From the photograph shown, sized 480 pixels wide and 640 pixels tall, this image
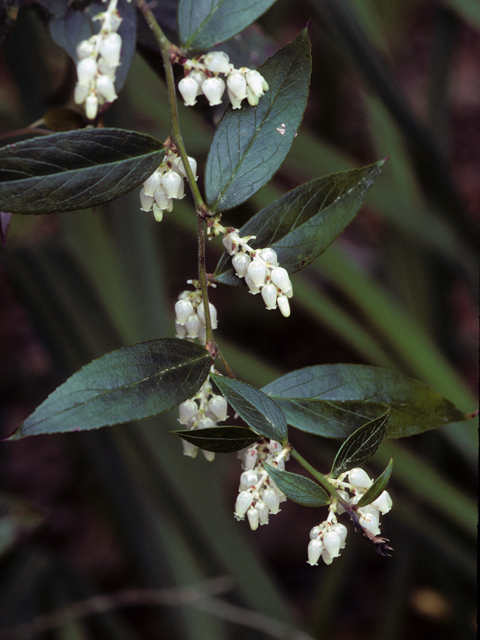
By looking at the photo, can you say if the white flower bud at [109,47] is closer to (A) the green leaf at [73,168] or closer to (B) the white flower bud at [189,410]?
(A) the green leaf at [73,168]

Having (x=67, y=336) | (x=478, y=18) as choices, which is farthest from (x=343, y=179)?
(x=478, y=18)

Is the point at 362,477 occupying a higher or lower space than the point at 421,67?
higher

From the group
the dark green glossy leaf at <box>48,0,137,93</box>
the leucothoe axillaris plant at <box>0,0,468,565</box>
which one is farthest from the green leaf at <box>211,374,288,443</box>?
the dark green glossy leaf at <box>48,0,137,93</box>

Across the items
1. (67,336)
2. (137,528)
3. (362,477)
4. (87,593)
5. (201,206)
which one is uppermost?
(201,206)

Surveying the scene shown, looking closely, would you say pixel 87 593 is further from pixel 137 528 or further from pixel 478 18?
pixel 478 18

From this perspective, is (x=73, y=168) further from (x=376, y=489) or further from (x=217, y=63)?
(x=376, y=489)

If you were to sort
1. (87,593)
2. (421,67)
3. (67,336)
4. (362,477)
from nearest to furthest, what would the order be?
(362,477) → (67,336) → (87,593) → (421,67)
